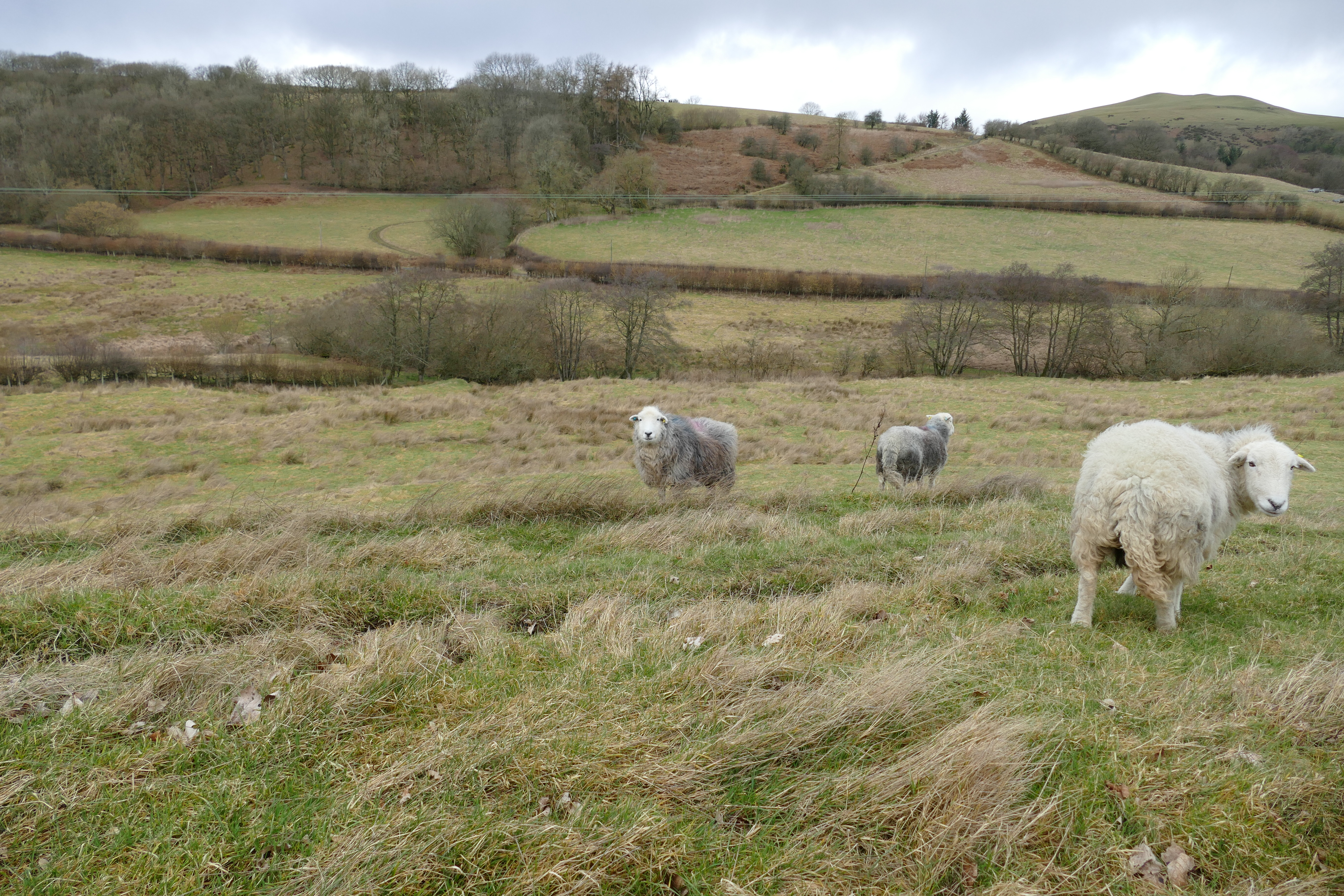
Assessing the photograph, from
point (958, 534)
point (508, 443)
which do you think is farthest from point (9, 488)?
point (958, 534)

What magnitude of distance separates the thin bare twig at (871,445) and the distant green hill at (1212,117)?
102877mm

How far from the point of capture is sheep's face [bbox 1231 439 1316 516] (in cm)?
666

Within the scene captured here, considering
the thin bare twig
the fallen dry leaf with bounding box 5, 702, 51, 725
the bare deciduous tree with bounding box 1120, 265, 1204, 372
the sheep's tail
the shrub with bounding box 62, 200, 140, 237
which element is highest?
the shrub with bounding box 62, 200, 140, 237

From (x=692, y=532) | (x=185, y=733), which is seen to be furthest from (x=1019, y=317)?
(x=185, y=733)

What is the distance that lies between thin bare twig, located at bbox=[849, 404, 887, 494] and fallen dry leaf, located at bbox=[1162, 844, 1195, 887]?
8378mm

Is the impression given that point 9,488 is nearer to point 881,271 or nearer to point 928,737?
point 928,737

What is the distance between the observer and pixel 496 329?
39.4 metres

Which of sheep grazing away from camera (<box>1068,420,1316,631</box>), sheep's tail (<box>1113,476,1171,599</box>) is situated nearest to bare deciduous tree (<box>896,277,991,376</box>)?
sheep grazing away from camera (<box>1068,420,1316,631</box>)

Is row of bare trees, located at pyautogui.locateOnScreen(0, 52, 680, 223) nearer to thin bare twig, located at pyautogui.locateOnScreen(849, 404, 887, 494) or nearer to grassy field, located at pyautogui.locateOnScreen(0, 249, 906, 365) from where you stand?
grassy field, located at pyautogui.locateOnScreen(0, 249, 906, 365)

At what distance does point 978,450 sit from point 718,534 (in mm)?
16543

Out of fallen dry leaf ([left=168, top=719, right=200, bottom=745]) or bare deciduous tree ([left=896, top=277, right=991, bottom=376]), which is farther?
bare deciduous tree ([left=896, top=277, right=991, bottom=376])

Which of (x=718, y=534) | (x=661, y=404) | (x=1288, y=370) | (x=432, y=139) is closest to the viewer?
(x=718, y=534)

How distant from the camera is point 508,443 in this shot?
24094mm

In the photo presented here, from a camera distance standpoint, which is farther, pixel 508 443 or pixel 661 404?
pixel 661 404
